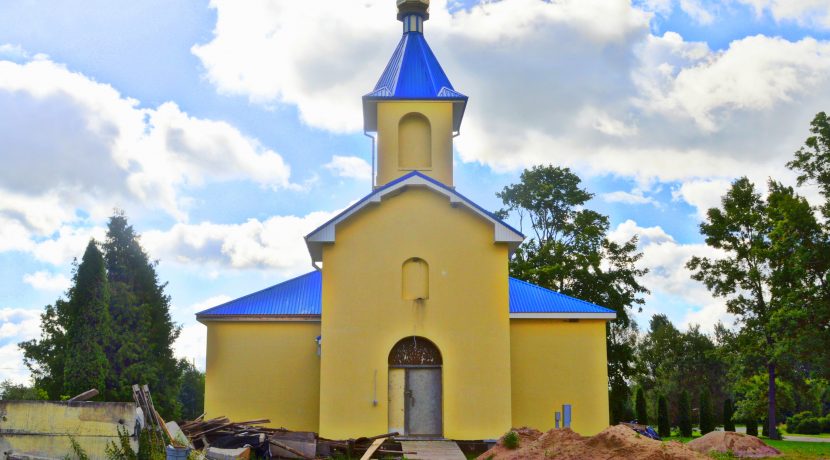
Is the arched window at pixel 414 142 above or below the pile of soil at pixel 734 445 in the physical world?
above

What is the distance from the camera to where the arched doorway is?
19469 mm

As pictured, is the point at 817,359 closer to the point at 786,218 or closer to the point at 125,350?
the point at 786,218

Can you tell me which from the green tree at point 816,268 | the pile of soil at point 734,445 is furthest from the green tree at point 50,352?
the green tree at point 816,268

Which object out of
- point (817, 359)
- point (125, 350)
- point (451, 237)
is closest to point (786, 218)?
point (817, 359)

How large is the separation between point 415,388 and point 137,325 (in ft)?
34.0

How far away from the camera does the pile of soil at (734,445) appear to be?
18.9 metres

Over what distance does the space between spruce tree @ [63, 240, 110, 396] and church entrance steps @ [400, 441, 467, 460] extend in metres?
9.65

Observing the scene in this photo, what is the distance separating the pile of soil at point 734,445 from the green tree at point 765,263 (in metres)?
10.3

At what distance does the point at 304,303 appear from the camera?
22875 millimetres

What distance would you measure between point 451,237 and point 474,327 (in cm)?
235

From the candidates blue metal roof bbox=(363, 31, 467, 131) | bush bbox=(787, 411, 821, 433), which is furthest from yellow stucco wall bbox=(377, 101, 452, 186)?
bush bbox=(787, 411, 821, 433)

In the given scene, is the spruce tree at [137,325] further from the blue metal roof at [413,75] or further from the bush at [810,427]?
the bush at [810,427]

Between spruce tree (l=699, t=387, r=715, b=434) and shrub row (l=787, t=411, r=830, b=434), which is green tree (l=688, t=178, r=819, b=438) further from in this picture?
shrub row (l=787, t=411, r=830, b=434)

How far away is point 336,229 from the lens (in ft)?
64.8
